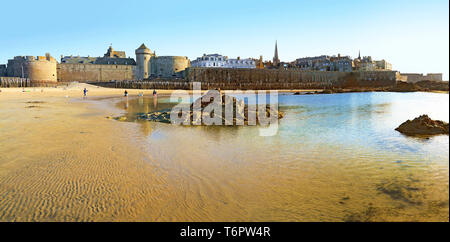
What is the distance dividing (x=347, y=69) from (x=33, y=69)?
8548 centimetres

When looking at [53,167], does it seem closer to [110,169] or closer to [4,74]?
[110,169]

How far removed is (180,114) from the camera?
523 inches

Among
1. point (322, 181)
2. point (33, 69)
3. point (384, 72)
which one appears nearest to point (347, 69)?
point (384, 72)

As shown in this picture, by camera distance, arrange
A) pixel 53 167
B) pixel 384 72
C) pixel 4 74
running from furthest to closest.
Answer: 1. pixel 384 72
2. pixel 4 74
3. pixel 53 167

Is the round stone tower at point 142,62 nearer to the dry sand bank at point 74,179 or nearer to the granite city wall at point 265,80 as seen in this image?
the granite city wall at point 265,80

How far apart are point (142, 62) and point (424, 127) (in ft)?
194

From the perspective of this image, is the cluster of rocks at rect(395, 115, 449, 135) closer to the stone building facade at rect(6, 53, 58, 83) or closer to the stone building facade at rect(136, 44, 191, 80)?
the stone building facade at rect(6, 53, 58, 83)

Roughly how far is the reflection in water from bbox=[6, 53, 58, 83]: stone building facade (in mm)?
52247

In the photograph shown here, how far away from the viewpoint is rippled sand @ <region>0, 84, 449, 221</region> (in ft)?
11.5

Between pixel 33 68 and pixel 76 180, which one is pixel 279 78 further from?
pixel 76 180

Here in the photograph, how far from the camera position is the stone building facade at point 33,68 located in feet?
159

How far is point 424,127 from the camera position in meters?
9.23

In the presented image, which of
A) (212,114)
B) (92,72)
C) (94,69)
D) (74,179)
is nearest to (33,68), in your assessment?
(92,72)

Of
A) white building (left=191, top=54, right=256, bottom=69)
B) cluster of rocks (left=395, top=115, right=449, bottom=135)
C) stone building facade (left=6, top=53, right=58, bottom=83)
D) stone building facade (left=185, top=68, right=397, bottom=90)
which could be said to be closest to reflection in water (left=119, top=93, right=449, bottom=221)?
cluster of rocks (left=395, top=115, right=449, bottom=135)
